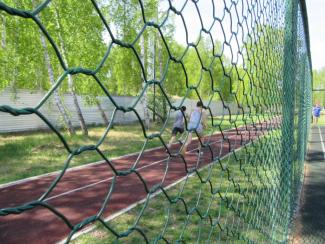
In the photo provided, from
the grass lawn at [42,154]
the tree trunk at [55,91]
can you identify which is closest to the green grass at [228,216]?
the grass lawn at [42,154]

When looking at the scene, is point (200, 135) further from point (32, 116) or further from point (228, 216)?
point (32, 116)

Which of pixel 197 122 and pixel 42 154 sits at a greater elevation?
pixel 197 122

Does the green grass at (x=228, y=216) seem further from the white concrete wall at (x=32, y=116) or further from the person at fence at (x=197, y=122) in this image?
the white concrete wall at (x=32, y=116)

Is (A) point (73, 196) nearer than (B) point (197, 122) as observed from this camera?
No

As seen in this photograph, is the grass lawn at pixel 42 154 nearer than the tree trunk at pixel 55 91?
Yes

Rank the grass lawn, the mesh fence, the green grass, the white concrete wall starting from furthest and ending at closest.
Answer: the white concrete wall
the grass lawn
the green grass
the mesh fence

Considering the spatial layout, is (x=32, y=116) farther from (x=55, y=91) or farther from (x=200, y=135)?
(x=200, y=135)

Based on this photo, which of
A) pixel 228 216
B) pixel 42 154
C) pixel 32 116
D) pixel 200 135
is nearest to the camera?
pixel 200 135

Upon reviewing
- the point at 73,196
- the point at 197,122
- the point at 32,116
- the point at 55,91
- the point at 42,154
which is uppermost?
the point at 55,91

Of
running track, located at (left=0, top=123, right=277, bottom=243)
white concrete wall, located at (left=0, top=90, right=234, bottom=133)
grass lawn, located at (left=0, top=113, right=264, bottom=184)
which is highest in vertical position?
white concrete wall, located at (left=0, top=90, right=234, bottom=133)

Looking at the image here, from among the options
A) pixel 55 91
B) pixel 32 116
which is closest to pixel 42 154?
pixel 55 91

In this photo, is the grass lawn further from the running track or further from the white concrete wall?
the white concrete wall

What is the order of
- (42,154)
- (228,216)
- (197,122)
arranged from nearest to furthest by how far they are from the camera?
(197,122) < (228,216) < (42,154)

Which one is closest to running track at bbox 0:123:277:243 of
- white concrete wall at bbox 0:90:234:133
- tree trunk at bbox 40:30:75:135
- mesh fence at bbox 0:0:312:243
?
mesh fence at bbox 0:0:312:243
